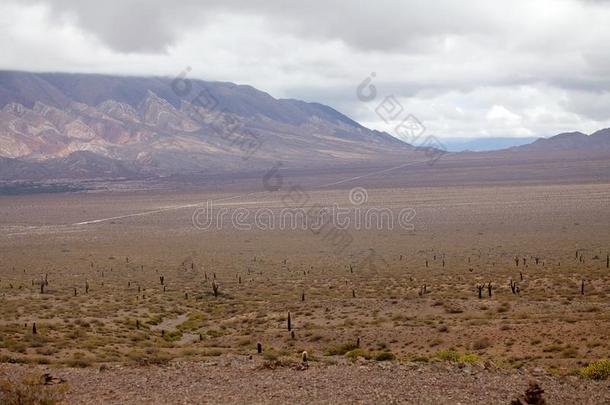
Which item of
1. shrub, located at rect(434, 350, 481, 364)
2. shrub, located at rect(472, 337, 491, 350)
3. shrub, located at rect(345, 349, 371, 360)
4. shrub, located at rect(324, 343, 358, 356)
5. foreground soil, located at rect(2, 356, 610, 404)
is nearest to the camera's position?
foreground soil, located at rect(2, 356, 610, 404)

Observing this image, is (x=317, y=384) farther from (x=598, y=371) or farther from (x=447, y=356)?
(x=598, y=371)

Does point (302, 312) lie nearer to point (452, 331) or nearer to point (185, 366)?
point (452, 331)

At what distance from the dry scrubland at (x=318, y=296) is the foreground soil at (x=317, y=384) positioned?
10.1 inches

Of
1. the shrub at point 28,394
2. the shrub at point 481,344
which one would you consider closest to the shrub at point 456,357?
the shrub at point 481,344

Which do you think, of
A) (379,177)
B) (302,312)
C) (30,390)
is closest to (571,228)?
(302,312)

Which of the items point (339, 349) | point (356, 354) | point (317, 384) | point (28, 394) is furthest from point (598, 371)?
point (28, 394)

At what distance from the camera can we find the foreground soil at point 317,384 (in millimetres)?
13719

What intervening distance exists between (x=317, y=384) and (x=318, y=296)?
18.9m

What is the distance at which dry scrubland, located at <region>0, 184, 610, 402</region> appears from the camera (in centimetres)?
1916

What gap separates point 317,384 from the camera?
14.8m

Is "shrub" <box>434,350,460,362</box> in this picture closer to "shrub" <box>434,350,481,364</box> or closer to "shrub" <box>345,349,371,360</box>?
"shrub" <box>434,350,481,364</box>

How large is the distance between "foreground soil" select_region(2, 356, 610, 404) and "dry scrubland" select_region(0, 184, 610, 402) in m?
0.26

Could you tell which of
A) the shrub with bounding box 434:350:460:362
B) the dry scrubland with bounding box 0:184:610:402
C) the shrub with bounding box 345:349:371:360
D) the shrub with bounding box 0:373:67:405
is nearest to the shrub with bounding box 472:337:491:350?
the dry scrubland with bounding box 0:184:610:402

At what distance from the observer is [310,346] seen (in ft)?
74.1
